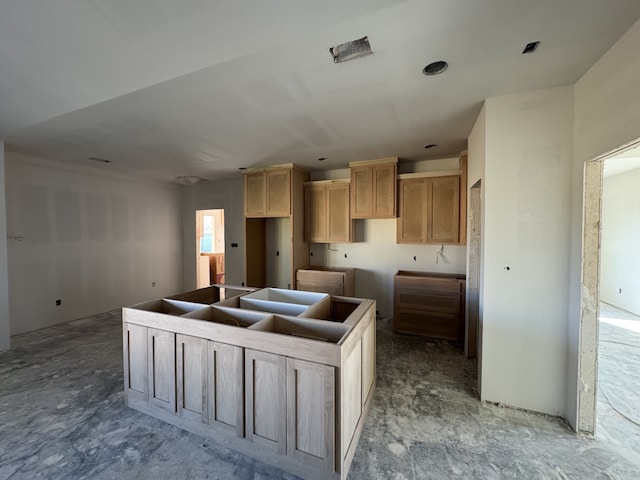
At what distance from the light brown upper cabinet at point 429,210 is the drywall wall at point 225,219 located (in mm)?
3394

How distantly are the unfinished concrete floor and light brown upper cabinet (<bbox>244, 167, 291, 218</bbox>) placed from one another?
9.23 feet

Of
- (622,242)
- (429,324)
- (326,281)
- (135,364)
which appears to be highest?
(622,242)

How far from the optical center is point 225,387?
181cm

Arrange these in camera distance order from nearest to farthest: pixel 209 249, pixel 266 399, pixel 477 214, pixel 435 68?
pixel 266 399 < pixel 435 68 < pixel 477 214 < pixel 209 249

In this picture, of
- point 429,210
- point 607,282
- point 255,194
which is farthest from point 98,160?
point 607,282

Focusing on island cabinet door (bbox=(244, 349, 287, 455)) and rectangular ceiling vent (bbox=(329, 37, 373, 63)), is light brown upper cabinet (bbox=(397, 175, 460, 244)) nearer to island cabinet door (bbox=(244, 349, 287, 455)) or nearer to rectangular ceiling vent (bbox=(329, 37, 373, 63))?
rectangular ceiling vent (bbox=(329, 37, 373, 63))

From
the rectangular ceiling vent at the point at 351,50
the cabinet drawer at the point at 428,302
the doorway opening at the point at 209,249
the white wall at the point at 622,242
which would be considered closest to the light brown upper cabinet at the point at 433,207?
the cabinet drawer at the point at 428,302

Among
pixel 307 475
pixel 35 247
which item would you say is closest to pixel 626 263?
pixel 307 475

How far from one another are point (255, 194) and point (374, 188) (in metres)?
2.03

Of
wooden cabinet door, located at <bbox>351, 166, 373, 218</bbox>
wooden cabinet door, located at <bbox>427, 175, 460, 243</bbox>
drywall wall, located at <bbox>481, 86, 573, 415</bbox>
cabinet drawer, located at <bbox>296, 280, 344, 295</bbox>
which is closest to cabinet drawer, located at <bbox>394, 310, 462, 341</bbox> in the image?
cabinet drawer, located at <bbox>296, 280, 344, 295</bbox>

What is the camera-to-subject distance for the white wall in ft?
15.0

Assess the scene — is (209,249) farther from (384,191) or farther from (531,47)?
(531,47)

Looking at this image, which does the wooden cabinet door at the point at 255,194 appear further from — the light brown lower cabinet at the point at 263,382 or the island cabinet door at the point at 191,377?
the island cabinet door at the point at 191,377

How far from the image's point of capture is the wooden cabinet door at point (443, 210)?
12.2 ft
